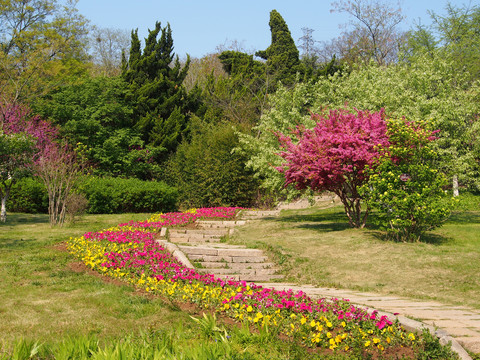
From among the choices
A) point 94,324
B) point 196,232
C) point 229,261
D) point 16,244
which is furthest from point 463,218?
point 94,324

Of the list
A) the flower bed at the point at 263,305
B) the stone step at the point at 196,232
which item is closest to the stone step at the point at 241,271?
the flower bed at the point at 263,305

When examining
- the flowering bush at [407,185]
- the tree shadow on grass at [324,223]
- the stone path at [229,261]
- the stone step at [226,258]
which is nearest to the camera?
the stone path at [229,261]

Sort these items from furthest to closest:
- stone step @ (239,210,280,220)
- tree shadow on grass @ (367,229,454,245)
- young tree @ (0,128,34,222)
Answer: stone step @ (239,210,280,220) → young tree @ (0,128,34,222) → tree shadow on grass @ (367,229,454,245)

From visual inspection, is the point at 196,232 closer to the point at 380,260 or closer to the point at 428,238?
the point at 380,260

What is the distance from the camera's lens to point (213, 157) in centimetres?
2219

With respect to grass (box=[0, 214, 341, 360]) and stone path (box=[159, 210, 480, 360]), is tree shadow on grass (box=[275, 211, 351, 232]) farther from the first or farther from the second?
grass (box=[0, 214, 341, 360])

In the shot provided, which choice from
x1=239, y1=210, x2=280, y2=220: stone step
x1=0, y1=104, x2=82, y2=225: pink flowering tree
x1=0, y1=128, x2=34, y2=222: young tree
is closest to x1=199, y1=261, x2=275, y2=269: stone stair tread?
x1=0, y1=104, x2=82, y2=225: pink flowering tree

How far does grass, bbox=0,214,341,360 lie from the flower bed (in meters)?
0.28

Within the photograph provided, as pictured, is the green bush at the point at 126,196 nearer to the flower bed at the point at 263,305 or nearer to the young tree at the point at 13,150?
the young tree at the point at 13,150

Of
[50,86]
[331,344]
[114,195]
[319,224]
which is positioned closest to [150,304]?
[331,344]

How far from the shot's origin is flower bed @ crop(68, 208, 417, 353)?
468 centimetres

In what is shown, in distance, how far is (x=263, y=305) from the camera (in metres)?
5.49

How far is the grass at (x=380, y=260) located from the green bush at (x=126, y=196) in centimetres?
891

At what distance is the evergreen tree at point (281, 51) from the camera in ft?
111
